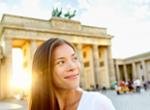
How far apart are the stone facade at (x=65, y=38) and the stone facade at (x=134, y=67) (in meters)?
12.5

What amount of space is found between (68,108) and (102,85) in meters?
43.6

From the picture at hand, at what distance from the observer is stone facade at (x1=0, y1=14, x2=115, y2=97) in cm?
3425

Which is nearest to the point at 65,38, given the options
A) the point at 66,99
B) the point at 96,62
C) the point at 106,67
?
the point at 96,62

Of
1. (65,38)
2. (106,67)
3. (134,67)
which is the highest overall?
(65,38)

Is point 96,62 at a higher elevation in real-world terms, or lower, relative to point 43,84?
higher

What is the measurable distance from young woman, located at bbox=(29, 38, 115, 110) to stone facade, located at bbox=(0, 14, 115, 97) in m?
33.1

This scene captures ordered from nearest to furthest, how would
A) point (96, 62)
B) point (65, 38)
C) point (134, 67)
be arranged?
1. point (65, 38)
2. point (96, 62)
3. point (134, 67)

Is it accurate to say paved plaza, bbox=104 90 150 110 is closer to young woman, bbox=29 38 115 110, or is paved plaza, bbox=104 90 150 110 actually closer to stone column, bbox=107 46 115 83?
young woman, bbox=29 38 115 110

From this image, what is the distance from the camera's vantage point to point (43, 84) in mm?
1339

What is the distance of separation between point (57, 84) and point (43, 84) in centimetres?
7

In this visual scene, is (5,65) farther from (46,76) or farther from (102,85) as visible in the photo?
(46,76)

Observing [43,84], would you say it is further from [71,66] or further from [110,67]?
[110,67]

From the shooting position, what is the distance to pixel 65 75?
135 cm

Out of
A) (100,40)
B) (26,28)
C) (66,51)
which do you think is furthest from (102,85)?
(66,51)
